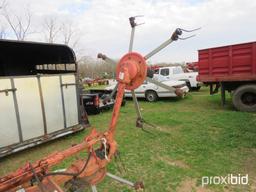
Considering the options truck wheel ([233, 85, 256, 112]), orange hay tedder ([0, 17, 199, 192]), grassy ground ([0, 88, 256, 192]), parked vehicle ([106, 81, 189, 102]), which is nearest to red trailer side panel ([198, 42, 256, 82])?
truck wheel ([233, 85, 256, 112])

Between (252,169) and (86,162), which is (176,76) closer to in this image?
(252,169)

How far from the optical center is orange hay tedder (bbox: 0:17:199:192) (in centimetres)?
216

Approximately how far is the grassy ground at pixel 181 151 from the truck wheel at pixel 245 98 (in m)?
0.52

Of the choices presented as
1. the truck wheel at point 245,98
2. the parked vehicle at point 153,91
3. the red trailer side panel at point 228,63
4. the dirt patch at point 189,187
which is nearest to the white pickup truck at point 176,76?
the parked vehicle at point 153,91

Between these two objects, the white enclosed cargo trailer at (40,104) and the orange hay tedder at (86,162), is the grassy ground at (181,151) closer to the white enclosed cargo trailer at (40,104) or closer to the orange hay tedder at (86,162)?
the white enclosed cargo trailer at (40,104)

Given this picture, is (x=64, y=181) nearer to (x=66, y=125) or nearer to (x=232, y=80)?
(x=66, y=125)

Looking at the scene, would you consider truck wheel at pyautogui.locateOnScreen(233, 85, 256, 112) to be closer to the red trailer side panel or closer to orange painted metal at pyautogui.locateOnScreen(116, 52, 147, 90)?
the red trailer side panel

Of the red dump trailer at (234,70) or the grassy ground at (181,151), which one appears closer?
the grassy ground at (181,151)

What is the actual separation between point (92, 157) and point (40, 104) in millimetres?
3278

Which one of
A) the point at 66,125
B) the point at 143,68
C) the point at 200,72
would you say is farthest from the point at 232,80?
the point at 143,68

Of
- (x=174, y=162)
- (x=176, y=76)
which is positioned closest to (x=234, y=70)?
(x=174, y=162)

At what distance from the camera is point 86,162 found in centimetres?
255

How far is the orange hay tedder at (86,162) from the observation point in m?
2.16

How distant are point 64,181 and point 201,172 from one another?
8.10 feet
